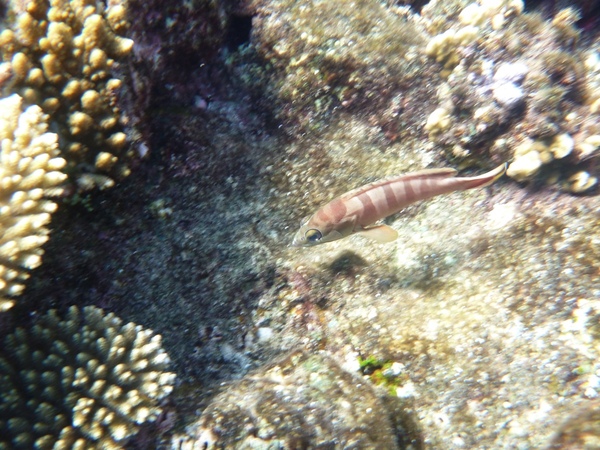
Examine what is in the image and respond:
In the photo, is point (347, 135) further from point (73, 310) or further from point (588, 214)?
point (73, 310)

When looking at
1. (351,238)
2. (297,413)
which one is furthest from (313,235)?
(297,413)

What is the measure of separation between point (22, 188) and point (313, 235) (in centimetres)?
211

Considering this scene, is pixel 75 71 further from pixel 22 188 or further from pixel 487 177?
pixel 487 177

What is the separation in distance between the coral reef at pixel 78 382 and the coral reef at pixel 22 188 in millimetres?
523

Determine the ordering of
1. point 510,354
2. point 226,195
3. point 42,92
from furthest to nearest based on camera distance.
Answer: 1. point 226,195
2. point 510,354
3. point 42,92

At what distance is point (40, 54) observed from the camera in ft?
8.84

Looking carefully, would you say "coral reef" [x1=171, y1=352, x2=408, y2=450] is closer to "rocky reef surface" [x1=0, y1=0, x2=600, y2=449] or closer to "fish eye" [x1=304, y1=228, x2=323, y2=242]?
"rocky reef surface" [x1=0, y1=0, x2=600, y2=449]

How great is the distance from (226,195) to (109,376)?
6.09ft

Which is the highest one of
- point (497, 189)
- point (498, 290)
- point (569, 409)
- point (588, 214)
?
point (497, 189)

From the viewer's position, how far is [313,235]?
3.37 metres

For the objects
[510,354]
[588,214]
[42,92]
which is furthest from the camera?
[588,214]

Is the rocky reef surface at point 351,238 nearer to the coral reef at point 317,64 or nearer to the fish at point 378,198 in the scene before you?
the coral reef at point 317,64

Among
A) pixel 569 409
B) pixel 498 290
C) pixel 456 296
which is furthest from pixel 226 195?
pixel 569 409

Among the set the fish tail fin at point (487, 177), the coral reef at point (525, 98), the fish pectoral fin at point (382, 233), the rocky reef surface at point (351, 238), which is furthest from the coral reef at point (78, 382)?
the coral reef at point (525, 98)
